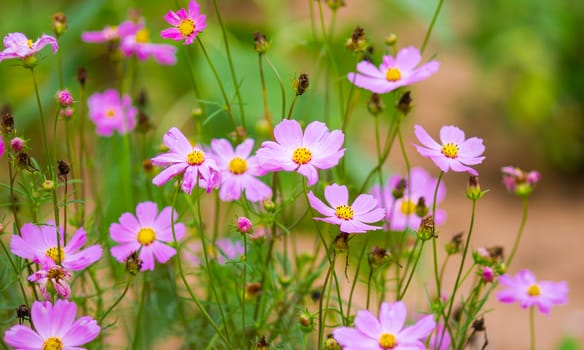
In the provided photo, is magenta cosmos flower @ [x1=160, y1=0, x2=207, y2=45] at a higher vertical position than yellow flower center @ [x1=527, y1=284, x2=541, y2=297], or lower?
higher

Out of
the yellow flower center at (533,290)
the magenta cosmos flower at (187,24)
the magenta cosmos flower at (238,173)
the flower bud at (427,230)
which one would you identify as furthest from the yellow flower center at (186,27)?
the yellow flower center at (533,290)

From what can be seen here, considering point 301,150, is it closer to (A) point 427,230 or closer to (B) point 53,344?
(A) point 427,230

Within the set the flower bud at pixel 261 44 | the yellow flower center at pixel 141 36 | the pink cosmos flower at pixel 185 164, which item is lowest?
the pink cosmos flower at pixel 185 164

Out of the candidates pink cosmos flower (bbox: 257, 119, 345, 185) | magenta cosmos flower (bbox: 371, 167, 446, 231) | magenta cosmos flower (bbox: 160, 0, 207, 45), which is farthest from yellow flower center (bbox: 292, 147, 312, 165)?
magenta cosmos flower (bbox: 371, 167, 446, 231)

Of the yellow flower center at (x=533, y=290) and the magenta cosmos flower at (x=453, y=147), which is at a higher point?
the magenta cosmos flower at (x=453, y=147)

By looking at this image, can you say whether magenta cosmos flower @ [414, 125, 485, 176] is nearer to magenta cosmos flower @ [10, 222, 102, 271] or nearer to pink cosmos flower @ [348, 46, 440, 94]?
pink cosmos flower @ [348, 46, 440, 94]

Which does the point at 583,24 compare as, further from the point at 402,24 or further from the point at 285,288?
the point at 285,288

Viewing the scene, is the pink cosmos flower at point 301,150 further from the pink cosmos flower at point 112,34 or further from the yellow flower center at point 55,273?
the pink cosmos flower at point 112,34
